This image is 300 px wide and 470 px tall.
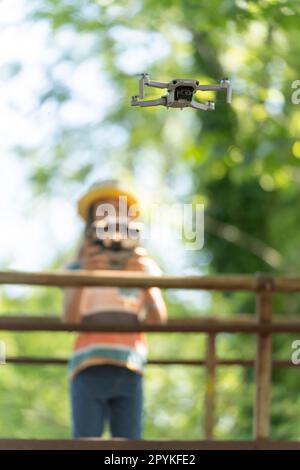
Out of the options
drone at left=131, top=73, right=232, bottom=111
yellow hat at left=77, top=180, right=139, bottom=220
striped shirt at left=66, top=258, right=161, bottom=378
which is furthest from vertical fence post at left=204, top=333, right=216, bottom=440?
drone at left=131, top=73, right=232, bottom=111

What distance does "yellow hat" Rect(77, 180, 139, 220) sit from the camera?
19.7 feet

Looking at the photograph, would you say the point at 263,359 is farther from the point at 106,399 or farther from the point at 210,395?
the point at 210,395

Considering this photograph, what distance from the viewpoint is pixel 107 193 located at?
6.04 metres

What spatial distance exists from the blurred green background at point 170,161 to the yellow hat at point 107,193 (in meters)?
2.10

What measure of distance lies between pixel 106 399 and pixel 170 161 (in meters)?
13.4

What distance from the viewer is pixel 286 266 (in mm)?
13484

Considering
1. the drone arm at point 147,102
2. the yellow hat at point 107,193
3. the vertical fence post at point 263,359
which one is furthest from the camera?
the yellow hat at point 107,193

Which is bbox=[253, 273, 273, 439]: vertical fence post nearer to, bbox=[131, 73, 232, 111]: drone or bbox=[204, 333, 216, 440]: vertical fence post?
bbox=[204, 333, 216, 440]: vertical fence post

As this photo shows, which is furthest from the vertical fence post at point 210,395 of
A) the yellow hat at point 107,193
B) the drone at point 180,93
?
the drone at point 180,93

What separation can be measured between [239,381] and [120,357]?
691cm

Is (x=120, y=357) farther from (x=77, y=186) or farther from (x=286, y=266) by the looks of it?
(x=77, y=186)

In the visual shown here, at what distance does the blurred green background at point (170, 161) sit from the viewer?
34.9 feet

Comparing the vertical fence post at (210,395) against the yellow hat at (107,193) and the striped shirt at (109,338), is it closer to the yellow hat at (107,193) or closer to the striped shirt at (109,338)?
the striped shirt at (109,338)
